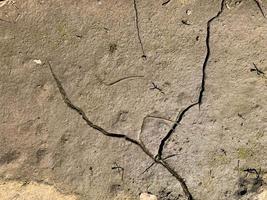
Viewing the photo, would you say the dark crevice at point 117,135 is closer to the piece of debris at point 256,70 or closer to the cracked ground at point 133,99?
the cracked ground at point 133,99

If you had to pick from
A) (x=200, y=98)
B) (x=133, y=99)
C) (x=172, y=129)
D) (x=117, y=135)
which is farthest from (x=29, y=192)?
(x=200, y=98)

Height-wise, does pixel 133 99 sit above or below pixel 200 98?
below

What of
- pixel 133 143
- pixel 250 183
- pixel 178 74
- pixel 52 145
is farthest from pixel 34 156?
pixel 250 183

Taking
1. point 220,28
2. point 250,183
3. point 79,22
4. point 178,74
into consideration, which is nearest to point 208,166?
point 250,183

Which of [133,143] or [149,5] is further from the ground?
[149,5]

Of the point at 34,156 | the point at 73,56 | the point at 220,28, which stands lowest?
the point at 34,156

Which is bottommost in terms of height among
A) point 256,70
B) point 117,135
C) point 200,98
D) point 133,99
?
point 117,135

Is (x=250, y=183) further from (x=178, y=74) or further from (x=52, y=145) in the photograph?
(x=52, y=145)

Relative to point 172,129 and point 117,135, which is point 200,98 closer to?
point 172,129
